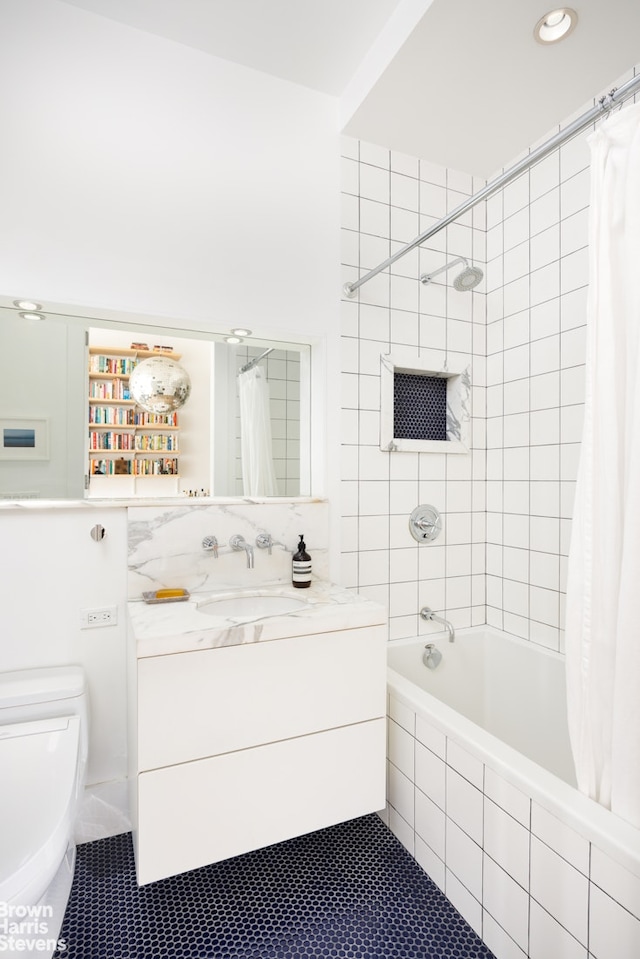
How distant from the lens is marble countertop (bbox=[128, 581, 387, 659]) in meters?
1.31

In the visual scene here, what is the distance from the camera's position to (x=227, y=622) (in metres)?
1.43

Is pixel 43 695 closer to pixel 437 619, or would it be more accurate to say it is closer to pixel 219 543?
pixel 219 543

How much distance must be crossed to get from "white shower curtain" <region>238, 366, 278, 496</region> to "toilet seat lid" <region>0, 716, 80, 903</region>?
1037 mm

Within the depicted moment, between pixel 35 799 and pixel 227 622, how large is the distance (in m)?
0.60

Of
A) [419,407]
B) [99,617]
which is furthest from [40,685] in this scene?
[419,407]

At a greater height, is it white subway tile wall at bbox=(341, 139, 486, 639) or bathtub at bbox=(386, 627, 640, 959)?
white subway tile wall at bbox=(341, 139, 486, 639)

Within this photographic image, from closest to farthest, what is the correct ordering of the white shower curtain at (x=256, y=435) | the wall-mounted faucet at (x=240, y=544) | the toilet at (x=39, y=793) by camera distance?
the toilet at (x=39, y=793) < the wall-mounted faucet at (x=240, y=544) < the white shower curtain at (x=256, y=435)

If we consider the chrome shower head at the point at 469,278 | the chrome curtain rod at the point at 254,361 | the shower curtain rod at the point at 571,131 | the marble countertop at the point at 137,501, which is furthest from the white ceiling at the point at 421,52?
the marble countertop at the point at 137,501

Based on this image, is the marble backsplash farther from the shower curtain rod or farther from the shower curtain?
the shower curtain rod

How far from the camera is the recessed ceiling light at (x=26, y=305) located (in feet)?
5.30

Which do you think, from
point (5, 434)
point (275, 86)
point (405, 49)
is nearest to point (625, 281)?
point (405, 49)

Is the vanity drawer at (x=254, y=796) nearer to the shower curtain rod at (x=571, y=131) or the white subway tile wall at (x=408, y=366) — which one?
the white subway tile wall at (x=408, y=366)

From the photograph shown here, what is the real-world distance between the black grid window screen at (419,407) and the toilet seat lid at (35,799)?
1.72 meters

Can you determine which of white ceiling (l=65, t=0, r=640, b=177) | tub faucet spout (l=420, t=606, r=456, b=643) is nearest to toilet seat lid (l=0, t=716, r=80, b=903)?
Answer: tub faucet spout (l=420, t=606, r=456, b=643)
